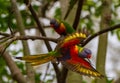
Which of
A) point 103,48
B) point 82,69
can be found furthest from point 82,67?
point 103,48

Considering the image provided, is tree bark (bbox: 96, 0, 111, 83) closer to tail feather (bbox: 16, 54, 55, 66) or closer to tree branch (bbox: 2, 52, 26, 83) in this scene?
tree branch (bbox: 2, 52, 26, 83)

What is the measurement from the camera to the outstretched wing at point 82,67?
438 mm

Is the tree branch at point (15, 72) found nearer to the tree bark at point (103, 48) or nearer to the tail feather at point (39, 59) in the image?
the tree bark at point (103, 48)

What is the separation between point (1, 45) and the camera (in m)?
0.42

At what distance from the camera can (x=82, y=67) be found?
0.44 m

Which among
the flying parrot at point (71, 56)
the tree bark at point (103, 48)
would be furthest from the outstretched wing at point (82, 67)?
the tree bark at point (103, 48)

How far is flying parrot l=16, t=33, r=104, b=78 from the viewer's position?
1.43ft

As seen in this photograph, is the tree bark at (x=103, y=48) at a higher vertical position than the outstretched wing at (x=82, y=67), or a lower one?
lower

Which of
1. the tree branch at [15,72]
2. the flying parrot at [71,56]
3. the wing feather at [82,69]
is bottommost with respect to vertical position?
the tree branch at [15,72]

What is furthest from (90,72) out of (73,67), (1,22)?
(1,22)

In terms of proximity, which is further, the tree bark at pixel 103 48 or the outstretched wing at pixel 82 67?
the tree bark at pixel 103 48

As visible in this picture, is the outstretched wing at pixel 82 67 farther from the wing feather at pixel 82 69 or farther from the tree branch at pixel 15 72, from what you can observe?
the tree branch at pixel 15 72

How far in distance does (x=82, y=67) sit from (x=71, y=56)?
0.08ft

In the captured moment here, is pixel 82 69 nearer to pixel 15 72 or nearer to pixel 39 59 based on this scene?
pixel 39 59
